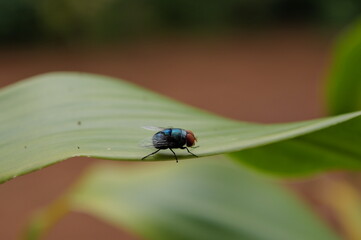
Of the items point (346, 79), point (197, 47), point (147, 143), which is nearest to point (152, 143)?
point (147, 143)

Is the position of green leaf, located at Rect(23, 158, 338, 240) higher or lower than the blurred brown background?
lower

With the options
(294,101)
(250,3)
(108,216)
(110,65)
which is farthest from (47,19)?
(108,216)

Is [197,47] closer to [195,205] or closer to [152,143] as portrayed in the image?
[195,205]

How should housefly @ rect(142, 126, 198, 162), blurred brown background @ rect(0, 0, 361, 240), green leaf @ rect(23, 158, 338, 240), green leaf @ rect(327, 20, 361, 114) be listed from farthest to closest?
blurred brown background @ rect(0, 0, 361, 240) → green leaf @ rect(23, 158, 338, 240) → green leaf @ rect(327, 20, 361, 114) → housefly @ rect(142, 126, 198, 162)

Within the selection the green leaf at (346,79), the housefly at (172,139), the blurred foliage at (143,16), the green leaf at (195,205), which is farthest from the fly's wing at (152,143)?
the blurred foliage at (143,16)

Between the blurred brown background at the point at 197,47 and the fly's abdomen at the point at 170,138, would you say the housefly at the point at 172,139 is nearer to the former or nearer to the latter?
the fly's abdomen at the point at 170,138

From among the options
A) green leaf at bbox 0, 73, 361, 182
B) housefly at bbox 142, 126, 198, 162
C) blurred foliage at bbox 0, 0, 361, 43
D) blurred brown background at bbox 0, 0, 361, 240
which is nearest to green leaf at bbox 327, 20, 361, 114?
green leaf at bbox 0, 73, 361, 182

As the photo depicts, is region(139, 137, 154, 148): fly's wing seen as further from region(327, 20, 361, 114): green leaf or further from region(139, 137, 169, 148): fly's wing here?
region(327, 20, 361, 114): green leaf
